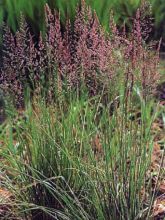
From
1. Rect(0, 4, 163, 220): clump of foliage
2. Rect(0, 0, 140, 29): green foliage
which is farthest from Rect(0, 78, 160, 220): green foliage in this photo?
Rect(0, 0, 140, 29): green foliage

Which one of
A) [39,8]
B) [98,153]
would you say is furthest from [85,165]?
[39,8]

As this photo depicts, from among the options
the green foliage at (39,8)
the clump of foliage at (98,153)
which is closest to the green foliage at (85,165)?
the clump of foliage at (98,153)

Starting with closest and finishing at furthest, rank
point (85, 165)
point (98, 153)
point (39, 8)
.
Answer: point (85, 165), point (98, 153), point (39, 8)

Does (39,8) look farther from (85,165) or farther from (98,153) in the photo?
(85,165)

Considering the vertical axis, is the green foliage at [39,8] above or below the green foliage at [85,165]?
above

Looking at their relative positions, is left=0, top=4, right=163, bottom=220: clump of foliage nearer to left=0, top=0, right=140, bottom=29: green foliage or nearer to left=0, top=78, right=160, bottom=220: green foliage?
left=0, top=78, right=160, bottom=220: green foliage

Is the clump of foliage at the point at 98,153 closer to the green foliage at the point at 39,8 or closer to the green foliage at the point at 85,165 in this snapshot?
the green foliage at the point at 85,165

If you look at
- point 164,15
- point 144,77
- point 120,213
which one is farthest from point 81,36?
point 164,15

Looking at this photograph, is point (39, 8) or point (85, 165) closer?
point (85, 165)

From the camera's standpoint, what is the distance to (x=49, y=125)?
10.6 feet

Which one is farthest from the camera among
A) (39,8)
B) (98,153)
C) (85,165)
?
(39,8)

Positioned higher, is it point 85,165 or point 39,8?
point 39,8

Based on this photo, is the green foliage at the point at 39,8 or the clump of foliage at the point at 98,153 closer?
the clump of foliage at the point at 98,153

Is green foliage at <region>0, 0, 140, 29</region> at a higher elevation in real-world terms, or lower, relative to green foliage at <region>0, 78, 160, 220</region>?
higher
